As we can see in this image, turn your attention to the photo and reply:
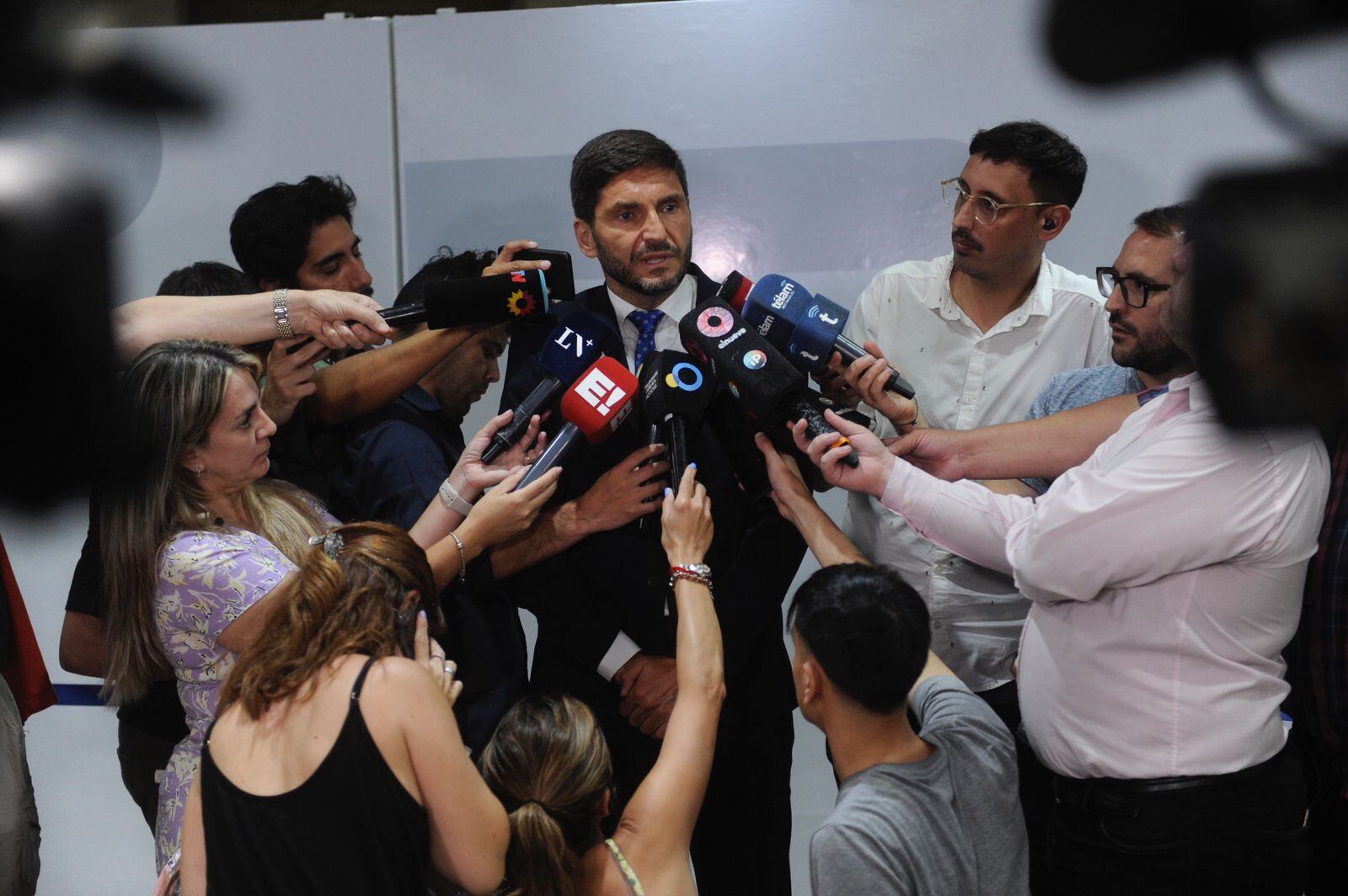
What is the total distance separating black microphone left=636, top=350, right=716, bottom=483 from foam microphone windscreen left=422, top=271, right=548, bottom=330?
31 centimetres

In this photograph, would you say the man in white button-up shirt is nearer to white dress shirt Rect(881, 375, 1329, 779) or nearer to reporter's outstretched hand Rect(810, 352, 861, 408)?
reporter's outstretched hand Rect(810, 352, 861, 408)

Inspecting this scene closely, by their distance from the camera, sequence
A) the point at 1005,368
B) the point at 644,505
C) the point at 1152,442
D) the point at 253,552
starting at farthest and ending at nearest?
the point at 1005,368, the point at 644,505, the point at 253,552, the point at 1152,442

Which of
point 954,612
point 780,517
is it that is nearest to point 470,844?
point 780,517

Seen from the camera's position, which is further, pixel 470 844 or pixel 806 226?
pixel 806 226

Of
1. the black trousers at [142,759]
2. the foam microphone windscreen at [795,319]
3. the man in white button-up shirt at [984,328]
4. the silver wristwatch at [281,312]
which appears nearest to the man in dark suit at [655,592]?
the foam microphone windscreen at [795,319]

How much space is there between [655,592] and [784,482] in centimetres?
37

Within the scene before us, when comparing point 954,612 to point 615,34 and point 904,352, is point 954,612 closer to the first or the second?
point 904,352

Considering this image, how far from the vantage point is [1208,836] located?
1.88 m

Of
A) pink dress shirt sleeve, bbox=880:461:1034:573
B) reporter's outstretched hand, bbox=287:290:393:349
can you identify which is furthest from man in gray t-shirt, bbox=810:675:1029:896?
reporter's outstretched hand, bbox=287:290:393:349

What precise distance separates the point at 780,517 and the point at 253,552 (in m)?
1.03

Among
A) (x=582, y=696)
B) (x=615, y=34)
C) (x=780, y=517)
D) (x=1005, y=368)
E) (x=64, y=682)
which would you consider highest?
(x=615, y=34)

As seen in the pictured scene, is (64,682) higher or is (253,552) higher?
(253,552)

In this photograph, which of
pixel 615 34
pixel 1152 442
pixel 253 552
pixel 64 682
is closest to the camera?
pixel 1152 442

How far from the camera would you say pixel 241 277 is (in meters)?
2.65
